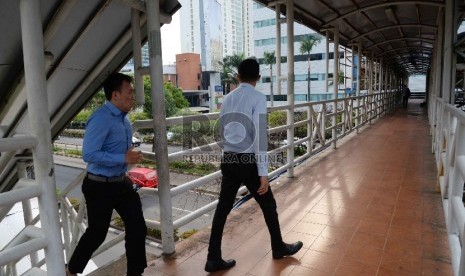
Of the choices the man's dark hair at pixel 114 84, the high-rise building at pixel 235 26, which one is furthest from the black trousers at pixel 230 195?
the high-rise building at pixel 235 26

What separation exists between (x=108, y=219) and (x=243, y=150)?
102cm

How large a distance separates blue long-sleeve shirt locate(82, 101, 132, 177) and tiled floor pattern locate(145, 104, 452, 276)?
3.34 ft

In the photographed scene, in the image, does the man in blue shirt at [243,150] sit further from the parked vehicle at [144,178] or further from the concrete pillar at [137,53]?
the parked vehicle at [144,178]

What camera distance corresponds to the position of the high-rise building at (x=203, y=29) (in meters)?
78.4

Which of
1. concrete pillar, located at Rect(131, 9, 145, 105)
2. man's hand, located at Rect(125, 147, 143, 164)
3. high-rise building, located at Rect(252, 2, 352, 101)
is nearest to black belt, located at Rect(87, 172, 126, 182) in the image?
man's hand, located at Rect(125, 147, 143, 164)

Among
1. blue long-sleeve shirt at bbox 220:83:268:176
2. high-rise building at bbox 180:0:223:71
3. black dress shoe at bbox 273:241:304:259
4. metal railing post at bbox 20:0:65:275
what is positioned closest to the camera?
metal railing post at bbox 20:0:65:275

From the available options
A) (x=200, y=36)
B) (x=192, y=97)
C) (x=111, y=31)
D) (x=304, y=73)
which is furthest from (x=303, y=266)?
(x=200, y=36)

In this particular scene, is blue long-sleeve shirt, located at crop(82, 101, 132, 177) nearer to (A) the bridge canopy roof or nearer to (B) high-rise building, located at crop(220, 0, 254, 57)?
(A) the bridge canopy roof

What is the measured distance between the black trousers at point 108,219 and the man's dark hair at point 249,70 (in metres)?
1.10

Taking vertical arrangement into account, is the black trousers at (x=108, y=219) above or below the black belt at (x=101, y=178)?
below

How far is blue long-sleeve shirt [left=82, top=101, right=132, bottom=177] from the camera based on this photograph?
6.54 feet

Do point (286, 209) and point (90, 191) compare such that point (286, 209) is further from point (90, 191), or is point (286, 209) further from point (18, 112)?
point (18, 112)

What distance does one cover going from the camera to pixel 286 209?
13.0 feet

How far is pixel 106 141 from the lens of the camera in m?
2.06
